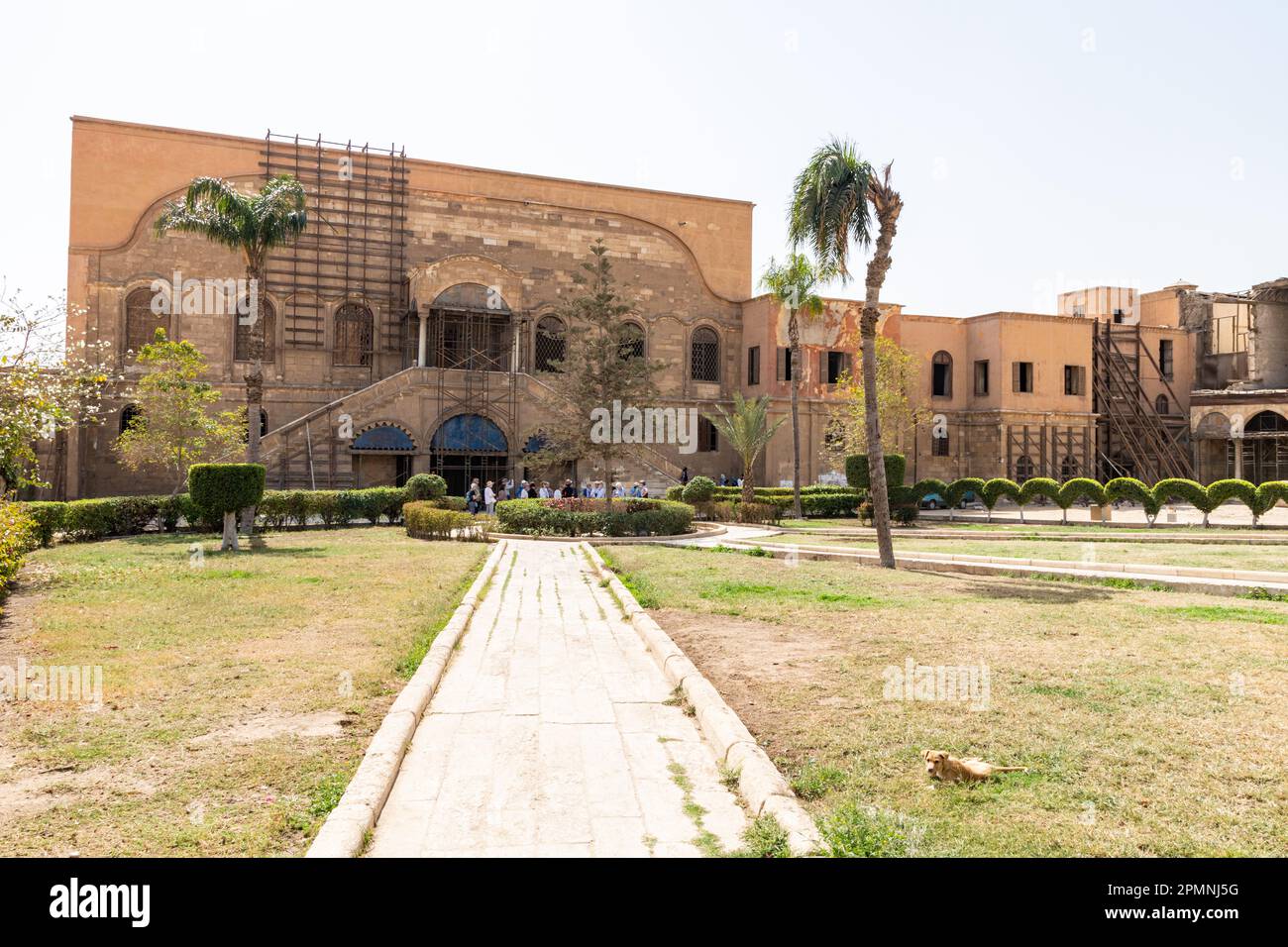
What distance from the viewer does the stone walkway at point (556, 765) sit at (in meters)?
4.28

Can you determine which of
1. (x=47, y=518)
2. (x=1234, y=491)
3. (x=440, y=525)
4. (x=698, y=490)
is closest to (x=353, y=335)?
(x=698, y=490)

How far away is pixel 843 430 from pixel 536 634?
98.9 ft

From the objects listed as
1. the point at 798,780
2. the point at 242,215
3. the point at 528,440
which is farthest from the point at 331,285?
the point at 798,780

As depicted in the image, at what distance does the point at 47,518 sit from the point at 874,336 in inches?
710

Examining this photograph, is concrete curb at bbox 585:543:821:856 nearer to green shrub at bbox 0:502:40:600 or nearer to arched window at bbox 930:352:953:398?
green shrub at bbox 0:502:40:600

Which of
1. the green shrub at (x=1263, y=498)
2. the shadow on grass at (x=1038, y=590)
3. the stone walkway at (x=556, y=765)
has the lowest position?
the stone walkway at (x=556, y=765)

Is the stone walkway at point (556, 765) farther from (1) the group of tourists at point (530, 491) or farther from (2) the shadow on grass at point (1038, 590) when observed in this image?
(1) the group of tourists at point (530, 491)

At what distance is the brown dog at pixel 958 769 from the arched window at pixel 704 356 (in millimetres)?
38469

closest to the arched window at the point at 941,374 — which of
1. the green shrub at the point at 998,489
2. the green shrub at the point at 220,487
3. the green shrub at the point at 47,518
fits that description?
the green shrub at the point at 998,489

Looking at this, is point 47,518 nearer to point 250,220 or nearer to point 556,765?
point 250,220

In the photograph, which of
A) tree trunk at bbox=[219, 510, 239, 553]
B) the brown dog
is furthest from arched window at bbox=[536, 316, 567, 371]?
the brown dog

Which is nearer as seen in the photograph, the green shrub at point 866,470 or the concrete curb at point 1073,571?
the concrete curb at point 1073,571

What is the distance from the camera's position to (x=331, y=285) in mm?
37375
